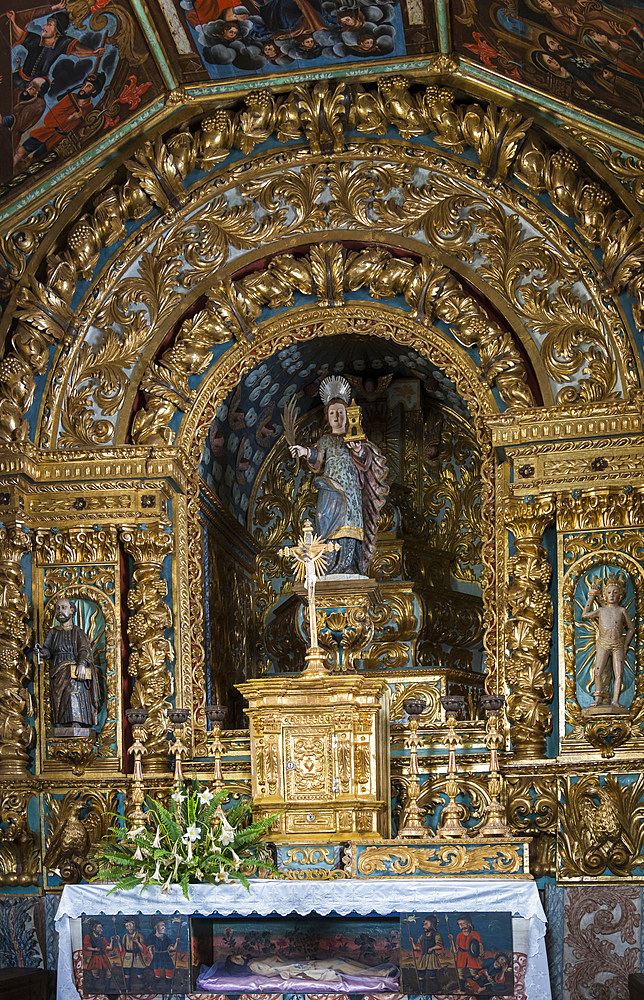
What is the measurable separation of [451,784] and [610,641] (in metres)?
1.76

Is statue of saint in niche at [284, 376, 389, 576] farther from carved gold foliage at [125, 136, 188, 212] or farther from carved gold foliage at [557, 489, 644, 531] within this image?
carved gold foliage at [125, 136, 188, 212]

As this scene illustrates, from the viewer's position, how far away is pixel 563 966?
11.3 meters

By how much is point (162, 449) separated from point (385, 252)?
2.70 meters

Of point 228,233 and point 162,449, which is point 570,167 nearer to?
point 228,233

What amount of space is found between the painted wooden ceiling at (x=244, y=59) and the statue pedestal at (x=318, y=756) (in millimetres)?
4978

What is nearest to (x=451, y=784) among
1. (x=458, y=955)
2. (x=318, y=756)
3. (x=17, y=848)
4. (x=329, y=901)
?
(x=318, y=756)

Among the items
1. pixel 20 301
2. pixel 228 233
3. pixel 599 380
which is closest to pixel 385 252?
pixel 228 233

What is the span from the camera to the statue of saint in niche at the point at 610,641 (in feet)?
38.1

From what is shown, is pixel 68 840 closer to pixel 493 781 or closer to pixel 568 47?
pixel 493 781

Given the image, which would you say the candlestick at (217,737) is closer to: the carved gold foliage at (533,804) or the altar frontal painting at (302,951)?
the altar frontal painting at (302,951)

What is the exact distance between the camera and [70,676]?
12.5 m

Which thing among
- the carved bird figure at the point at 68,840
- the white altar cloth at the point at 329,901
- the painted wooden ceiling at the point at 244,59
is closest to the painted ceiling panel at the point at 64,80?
the painted wooden ceiling at the point at 244,59

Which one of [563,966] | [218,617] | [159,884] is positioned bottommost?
[563,966]

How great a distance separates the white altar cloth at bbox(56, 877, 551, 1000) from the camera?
9.76m
